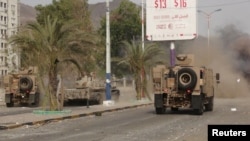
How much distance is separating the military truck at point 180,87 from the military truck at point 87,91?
786 cm

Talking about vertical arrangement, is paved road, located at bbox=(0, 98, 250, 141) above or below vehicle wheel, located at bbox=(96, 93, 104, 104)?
below

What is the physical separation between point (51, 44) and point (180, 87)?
636cm

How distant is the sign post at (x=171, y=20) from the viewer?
40.8 m

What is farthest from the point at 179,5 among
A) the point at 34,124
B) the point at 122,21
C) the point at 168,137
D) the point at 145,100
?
the point at 122,21

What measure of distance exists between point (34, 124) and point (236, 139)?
14.2m

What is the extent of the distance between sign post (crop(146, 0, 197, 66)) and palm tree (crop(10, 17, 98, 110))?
16048 millimetres

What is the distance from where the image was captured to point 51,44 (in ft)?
83.1

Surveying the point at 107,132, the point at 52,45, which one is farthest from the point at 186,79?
the point at 107,132

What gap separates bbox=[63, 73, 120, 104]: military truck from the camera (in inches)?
1373

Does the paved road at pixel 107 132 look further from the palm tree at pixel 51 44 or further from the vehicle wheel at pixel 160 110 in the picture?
the vehicle wheel at pixel 160 110

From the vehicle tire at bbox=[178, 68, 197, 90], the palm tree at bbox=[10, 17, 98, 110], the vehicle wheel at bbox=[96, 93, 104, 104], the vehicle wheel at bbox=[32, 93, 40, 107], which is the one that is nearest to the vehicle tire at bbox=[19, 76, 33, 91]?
the vehicle wheel at bbox=[32, 93, 40, 107]

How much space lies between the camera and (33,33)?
83.8 feet

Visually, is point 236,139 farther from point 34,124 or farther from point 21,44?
point 21,44

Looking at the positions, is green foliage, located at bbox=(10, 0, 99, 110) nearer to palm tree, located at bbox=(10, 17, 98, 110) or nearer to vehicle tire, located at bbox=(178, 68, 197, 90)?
palm tree, located at bbox=(10, 17, 98, 110)
